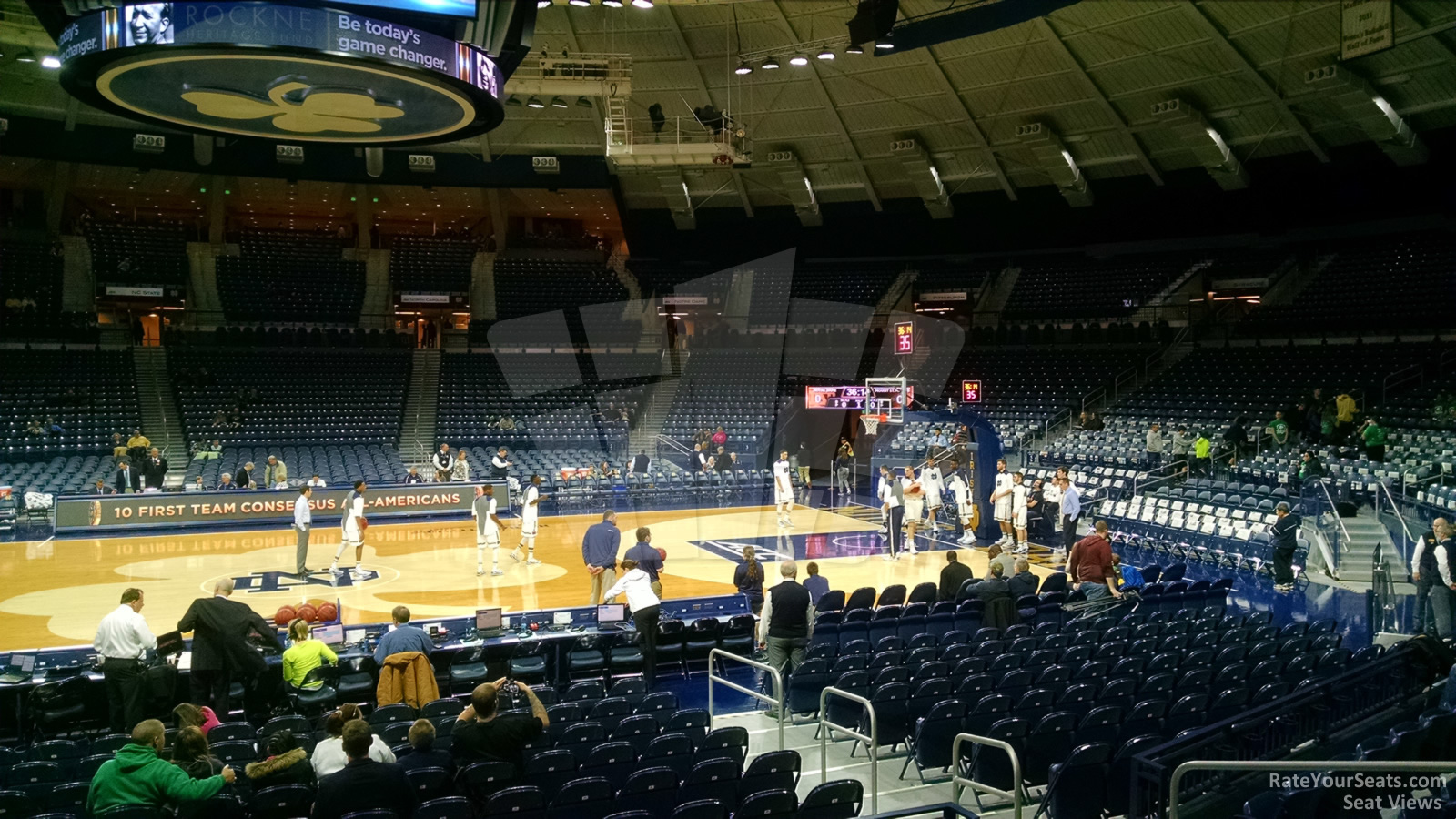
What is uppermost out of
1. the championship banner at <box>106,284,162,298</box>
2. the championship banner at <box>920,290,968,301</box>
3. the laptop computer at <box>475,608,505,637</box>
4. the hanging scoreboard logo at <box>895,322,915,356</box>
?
the championship banner at <box>920,290,968,301</box>

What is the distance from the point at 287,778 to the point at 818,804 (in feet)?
11.1

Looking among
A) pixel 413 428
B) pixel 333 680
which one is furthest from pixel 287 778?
pixel 413 428

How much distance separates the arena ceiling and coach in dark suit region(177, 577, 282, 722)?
56.3ft

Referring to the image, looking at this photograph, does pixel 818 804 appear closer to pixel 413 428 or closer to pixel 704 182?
pixel 413 428

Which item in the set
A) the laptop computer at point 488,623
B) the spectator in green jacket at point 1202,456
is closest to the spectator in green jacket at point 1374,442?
the spectator in green jacket at point 1202,456

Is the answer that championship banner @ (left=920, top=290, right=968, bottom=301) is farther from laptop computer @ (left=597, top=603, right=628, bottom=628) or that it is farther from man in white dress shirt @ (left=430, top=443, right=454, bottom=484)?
laptop computer @ (left=597, top=603, right=628, bottom=628)

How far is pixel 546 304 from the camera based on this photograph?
3953cm

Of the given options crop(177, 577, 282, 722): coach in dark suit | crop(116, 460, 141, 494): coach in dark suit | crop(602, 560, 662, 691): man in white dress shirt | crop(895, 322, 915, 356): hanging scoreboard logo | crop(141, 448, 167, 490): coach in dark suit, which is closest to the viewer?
crop(177, 577, 282, 722): coach in dark suit

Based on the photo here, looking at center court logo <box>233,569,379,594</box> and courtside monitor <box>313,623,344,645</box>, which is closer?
courtside monitor <box>313,623,344,645</box>

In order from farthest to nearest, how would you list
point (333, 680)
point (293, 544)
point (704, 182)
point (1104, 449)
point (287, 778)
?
point (704, 182) < point (1104, 449) < point (293, 544) < point (333, 680) < point (287, 778)

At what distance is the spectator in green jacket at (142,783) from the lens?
631cm

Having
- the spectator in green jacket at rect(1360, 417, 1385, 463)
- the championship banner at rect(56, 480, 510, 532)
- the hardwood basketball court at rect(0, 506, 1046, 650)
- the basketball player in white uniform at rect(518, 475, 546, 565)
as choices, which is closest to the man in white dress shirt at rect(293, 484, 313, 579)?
the hardwood basketball court at rect(0, 506, 1046, 650)

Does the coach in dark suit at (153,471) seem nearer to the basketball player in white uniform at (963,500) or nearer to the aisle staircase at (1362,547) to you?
the basketball player in white uniform at (963,500)

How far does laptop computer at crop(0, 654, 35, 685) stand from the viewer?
10523mm
